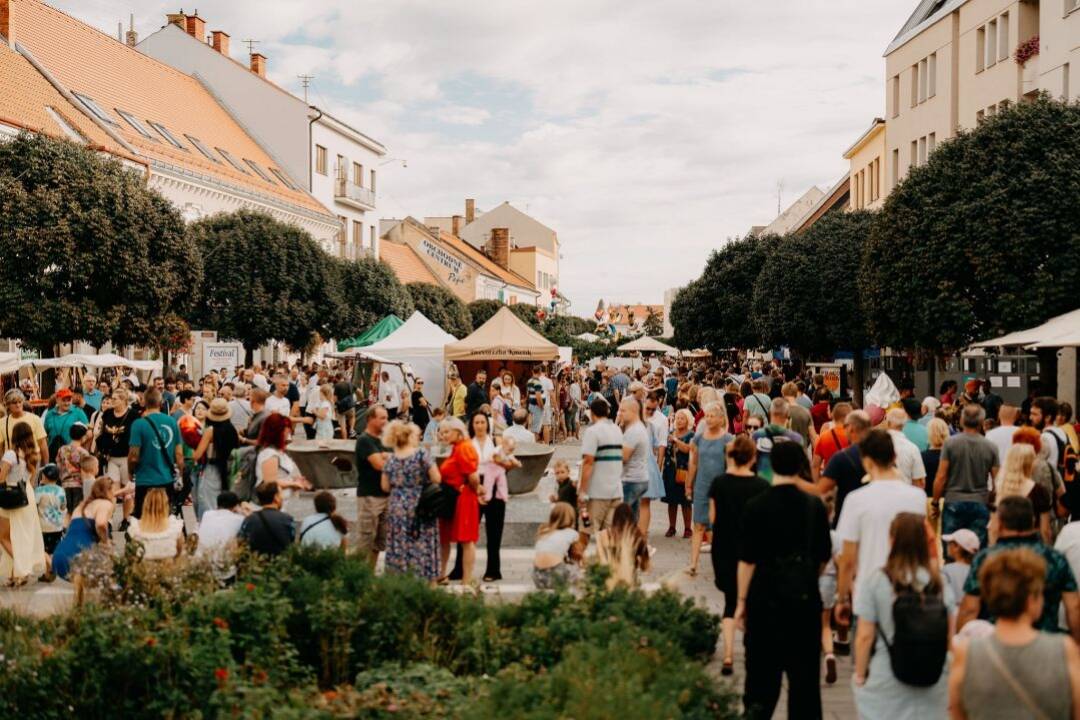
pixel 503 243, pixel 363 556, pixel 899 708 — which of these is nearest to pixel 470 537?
pixel 363 556

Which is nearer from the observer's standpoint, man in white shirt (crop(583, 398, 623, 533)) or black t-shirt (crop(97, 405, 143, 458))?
man in white shirt (crop(583, 398, 623, 533))

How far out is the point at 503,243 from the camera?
104 metres

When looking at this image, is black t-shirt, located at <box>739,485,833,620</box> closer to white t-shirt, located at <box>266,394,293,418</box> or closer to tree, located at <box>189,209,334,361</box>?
white t-shirt, located at <box>266,394,293,418</box>

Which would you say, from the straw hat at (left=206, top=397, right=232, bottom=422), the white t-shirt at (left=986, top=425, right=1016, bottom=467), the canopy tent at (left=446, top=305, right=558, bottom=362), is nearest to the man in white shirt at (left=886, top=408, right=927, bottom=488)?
the white t-shirt at (left=986, top=425, right=1016, bottom=467)

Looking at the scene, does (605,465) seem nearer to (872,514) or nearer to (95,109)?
(872,514)

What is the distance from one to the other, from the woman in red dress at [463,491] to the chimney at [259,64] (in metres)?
53.6

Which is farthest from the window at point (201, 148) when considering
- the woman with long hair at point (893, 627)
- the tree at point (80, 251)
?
the woman with long hair at point (893, 627)

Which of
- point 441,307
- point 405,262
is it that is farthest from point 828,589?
point 405,262

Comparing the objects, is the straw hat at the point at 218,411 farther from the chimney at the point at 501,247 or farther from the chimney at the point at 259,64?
the chimney at the point at 501,247

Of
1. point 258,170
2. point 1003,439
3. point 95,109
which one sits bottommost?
point 1003,439

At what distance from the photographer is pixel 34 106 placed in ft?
106

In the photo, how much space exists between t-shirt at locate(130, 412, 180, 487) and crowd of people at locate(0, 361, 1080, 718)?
0.07 ft

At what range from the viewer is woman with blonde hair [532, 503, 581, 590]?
332 inches

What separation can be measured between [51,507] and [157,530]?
10.4 feet
